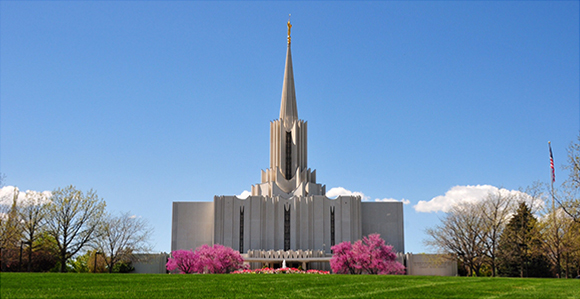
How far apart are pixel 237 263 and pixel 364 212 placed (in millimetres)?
19847

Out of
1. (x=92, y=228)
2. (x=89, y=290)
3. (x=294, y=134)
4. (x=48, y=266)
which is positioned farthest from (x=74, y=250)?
(x=89, y=290)

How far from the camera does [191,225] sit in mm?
64250

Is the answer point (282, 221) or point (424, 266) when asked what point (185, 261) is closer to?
point (282, 221)

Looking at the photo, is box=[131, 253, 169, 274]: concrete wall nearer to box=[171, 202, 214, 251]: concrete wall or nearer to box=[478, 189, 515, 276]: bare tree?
box=[171, 202, 214, 251]: concrete wall

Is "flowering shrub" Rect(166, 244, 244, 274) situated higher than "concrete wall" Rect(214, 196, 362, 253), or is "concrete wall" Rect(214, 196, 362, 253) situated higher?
"concrete wall" Rect(214, 196, 362, 253)

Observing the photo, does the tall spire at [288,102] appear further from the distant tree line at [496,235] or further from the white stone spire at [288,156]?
the distant tree line at [496,235]

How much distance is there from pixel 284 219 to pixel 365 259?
1564cm

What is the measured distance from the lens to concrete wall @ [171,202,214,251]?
63.8m

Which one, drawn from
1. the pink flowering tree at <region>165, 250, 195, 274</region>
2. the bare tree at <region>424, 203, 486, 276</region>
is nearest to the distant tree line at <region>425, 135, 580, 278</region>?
the bare tree at <region>424, 203, 486, 276</region>

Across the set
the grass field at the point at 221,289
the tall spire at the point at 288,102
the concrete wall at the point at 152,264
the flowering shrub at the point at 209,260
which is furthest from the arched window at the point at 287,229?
the grass field at the point at 221,289

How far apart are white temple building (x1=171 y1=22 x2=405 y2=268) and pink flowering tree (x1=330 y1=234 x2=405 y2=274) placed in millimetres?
8554

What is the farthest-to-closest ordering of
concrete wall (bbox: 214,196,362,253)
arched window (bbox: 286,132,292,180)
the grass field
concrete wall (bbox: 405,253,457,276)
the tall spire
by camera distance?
the tall spire < arched window (bbox: 286,132,292,180) < concrete wall (bbox: 214,196,362,253) < concrete wall (bbox: 405,253,457,276) < the grass field

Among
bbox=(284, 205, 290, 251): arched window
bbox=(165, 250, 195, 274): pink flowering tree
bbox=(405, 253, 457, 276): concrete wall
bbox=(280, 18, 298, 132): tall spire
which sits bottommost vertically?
bbox=(405, 253, 457, 276): concrete wall

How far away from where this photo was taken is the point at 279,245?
61125mm
